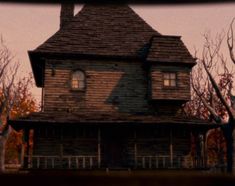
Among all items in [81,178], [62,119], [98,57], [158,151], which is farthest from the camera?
[98,57]

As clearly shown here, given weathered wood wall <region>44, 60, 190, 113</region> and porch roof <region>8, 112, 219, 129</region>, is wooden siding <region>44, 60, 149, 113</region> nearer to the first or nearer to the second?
weathered wood wall <region>44, 60, 190, 113</region>

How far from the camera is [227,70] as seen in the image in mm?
38438

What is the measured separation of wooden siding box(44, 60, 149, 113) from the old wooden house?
0.06m

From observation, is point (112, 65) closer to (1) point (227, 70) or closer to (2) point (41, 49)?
(2) point (41, 49)

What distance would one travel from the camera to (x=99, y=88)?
26.0 meters

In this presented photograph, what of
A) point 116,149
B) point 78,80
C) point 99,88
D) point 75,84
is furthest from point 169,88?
point 75,84

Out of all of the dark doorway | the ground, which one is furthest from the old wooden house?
the ground

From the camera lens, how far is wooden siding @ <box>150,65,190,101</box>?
25.7 metres

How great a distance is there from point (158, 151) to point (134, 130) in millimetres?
2220

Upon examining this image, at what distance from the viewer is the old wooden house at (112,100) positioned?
23.6m

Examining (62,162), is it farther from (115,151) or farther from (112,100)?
(112,100)

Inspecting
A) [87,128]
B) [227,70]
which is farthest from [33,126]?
[227,70]

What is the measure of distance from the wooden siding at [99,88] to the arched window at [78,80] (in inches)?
10.4

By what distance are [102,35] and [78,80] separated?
4.07 meters
